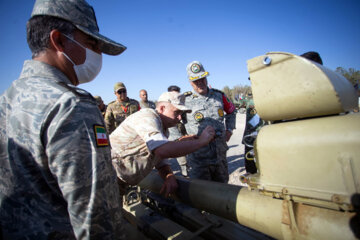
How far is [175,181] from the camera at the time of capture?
2.01 meters

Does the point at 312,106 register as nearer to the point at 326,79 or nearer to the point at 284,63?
the point at 326,79

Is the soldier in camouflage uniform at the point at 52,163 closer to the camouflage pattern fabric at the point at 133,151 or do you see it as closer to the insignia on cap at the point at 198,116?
the camouflage pattern fabric at the point at 133,151

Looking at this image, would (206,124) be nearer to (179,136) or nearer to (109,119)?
(179,136)

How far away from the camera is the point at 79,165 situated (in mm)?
742

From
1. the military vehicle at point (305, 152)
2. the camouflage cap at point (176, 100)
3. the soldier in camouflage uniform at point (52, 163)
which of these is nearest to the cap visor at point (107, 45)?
the soldier in camouflage uniform at point (52, 163)

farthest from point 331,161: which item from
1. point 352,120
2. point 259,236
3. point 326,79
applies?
point 259,236

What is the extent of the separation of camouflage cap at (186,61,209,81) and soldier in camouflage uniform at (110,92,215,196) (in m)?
1.03

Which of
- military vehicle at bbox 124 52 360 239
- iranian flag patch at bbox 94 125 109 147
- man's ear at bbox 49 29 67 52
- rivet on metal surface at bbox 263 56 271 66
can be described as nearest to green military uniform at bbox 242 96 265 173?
military vehicle at bbox 124 52 360 239

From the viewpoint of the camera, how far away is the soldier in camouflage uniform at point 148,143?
165 centimetres

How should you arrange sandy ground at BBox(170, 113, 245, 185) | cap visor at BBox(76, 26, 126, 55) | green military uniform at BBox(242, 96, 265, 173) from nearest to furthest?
cap visor at BBox(76, 26, 126, 55) → green military uniform at BBox(242, 96, 265, 173) → sandy ground at BBox(170, 113, 245, 185)

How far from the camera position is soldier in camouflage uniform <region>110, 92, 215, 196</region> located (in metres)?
1.65

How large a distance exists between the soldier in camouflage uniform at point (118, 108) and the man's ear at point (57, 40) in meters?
4.46

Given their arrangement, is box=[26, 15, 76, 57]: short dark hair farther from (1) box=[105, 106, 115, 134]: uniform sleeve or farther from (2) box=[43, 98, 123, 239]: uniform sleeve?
(1) box=[105, 106, 115, 134]: uniform sleeve

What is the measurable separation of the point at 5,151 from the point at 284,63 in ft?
4.38
